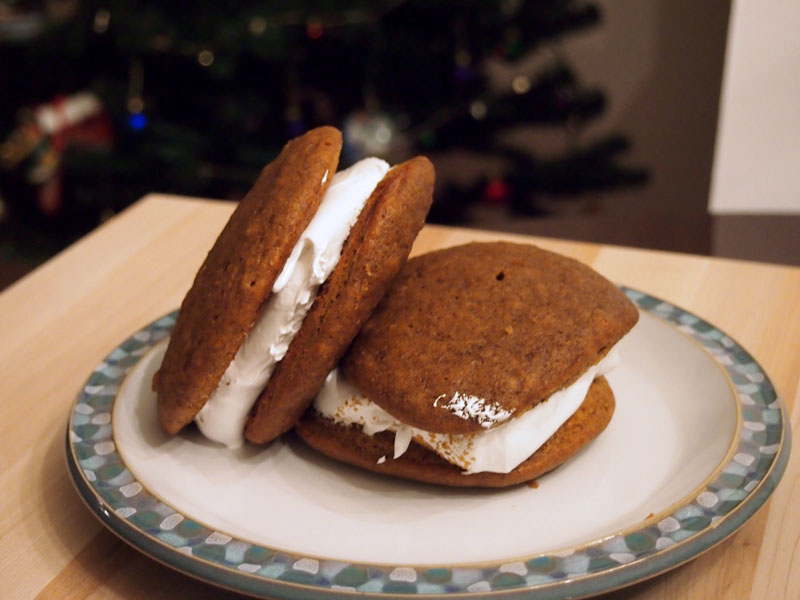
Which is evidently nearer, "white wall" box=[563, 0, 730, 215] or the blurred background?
the blurred background

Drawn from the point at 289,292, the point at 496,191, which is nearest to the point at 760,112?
the point at 496,191

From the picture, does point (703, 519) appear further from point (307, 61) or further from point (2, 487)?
point (307, 61)

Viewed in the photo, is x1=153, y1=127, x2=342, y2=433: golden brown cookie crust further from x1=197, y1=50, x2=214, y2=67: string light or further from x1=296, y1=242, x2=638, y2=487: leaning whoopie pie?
x1=197, y1=50, x2=214, y2=67: string light

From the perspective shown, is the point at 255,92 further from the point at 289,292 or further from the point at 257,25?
the point at 289,292

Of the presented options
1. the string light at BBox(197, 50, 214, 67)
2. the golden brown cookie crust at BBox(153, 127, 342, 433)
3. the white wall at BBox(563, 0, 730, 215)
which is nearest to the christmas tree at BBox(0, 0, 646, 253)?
the string light at BBox(197, 50, 214, 67)

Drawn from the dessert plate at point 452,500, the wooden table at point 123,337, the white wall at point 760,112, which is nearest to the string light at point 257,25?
the wooden table at point 123,337

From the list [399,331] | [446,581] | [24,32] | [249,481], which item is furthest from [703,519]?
[24,32]
